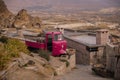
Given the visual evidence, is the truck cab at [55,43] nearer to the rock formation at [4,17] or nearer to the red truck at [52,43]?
the red truck at [52,43]

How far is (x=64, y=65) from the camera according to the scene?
22.7m

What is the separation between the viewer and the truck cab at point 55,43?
23.9 metres

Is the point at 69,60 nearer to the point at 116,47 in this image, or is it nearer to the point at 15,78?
the point at 116,47

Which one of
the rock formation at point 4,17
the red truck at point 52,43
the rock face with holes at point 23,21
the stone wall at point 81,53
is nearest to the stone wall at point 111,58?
the red truck at point 52,43

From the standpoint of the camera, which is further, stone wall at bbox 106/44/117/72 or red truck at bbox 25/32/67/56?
red truck at bbox 25/32/67/56

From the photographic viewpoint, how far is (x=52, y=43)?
78.5 ft

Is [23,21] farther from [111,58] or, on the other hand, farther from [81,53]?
[111,58]

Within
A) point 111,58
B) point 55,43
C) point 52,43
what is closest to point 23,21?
point 52,43

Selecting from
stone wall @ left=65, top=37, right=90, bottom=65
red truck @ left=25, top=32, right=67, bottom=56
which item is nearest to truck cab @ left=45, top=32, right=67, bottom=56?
red truck @ left=25, top=32, right=67, bottom=56

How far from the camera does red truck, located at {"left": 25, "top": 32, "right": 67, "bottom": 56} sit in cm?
2394

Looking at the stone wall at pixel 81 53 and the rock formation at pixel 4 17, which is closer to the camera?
the stone wall at pixel 81 53

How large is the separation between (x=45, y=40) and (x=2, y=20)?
94.7 ft

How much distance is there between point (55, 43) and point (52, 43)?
0.23 meters

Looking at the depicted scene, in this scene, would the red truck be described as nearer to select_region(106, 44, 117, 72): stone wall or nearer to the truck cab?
the truck cab
